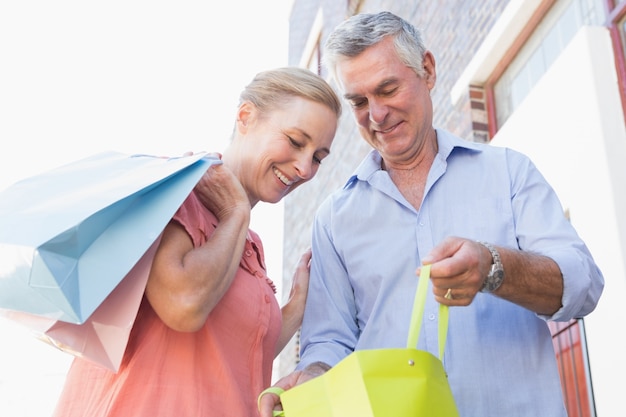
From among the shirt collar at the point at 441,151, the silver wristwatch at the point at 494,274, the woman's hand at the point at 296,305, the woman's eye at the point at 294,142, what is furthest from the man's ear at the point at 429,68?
the silver wristwatch at the point at 494,274

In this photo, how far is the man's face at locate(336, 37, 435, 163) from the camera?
2.60m

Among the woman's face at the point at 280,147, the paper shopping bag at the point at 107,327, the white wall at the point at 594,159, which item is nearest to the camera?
the paper shopping bag at the point at 107,327

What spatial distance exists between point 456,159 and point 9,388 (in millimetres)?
6948

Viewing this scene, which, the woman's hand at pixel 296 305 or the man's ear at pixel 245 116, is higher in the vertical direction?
the man's ear at pixel 245 116

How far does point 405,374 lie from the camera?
1.51 metres

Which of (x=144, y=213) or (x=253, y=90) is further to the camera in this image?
(x=253, y=90)

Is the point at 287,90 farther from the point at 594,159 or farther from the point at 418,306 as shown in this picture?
the point at 594,159

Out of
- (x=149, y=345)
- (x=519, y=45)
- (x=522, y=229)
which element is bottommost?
(x=149, y=345)

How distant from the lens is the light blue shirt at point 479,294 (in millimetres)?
2096

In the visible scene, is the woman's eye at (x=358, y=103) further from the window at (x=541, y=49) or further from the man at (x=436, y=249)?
the window at (x=541, y=49)

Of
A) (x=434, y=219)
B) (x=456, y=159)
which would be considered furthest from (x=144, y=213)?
(x=456, y=159)

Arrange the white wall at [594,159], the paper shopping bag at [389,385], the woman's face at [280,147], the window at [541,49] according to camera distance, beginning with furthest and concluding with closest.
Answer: the window at [541,49], the white wall at [594,159], the woman's face at [280,147], the paper shopping bag at [389,385]

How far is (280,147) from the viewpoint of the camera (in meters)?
2.48

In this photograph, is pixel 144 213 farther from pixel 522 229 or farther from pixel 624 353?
pixel 624 353
